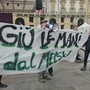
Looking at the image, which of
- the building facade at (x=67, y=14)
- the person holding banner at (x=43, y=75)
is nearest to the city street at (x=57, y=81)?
the person holding banner at (x=43, y=75)

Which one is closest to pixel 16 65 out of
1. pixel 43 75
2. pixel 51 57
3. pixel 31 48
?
pixel 31 48

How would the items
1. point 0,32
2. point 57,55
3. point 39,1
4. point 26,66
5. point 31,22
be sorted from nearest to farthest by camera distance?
point 0,32 → point 26,66 → point 57,55 → point 39,1 → point 31,22

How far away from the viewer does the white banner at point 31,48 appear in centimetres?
549

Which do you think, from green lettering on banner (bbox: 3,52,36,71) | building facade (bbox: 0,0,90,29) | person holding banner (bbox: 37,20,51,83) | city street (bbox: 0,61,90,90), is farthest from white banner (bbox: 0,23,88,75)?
building facade (bbox: 0,0,90,29)

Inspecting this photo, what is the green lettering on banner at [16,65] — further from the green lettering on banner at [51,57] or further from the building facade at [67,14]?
the building facade at [67,14]

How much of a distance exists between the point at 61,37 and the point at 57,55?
514 mm

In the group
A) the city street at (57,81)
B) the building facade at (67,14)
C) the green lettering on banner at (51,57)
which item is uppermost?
the green lettering on banner at (51,57)

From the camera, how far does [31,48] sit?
232 inches

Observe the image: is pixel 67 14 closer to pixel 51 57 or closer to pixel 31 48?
pixel 51 57

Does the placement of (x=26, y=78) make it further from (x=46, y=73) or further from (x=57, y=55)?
(x=57, y=55)

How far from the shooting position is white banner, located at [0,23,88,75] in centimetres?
549

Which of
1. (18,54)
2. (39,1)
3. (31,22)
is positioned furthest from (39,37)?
(31,22)

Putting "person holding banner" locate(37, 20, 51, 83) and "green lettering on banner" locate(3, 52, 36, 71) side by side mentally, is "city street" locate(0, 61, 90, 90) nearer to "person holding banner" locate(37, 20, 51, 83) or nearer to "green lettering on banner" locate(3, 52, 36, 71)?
"person holding banner" locate(37, 20, 51, 83)

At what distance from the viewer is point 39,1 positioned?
503 inches
